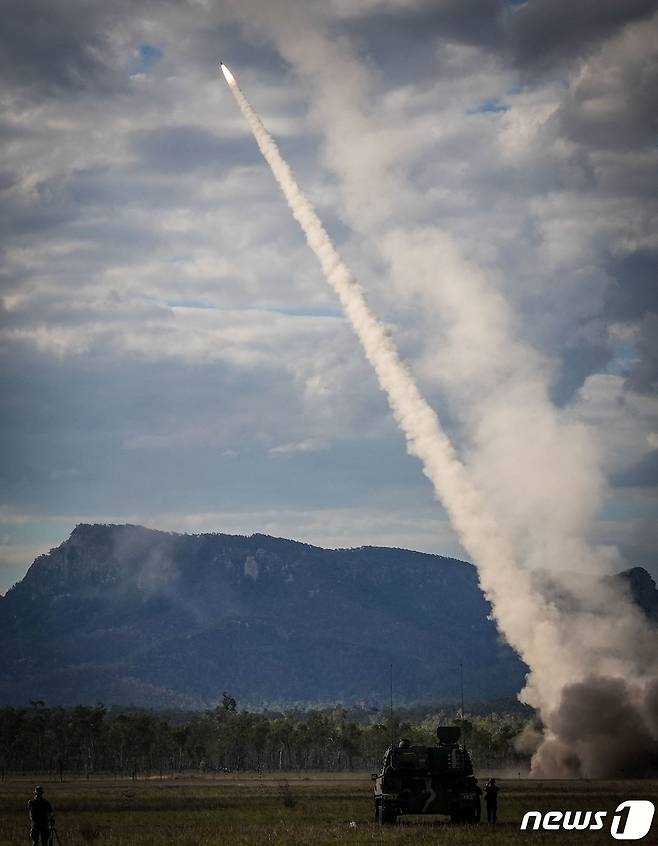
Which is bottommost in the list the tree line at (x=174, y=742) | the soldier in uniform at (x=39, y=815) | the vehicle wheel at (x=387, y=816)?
the soldier in uniform at (x=39, y=815)

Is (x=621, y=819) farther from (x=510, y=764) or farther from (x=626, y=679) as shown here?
(x=510, y=764)

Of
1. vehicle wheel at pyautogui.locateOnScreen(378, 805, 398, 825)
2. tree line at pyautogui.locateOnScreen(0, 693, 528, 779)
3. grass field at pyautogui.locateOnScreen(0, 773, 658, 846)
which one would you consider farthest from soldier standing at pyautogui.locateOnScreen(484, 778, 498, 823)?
tree line at pyautogui.locateOnScreen(0, 693, 528, 779)

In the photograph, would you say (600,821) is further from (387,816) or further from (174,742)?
(174,742)

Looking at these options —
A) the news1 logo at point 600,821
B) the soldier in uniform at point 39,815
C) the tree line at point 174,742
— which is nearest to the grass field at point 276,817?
the news1 logo at point 600,821

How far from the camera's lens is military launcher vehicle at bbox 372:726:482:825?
5038 cm

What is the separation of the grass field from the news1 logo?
0.50 meters

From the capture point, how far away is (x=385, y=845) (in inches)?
1563

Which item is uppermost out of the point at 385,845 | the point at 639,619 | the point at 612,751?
the point at 639,619

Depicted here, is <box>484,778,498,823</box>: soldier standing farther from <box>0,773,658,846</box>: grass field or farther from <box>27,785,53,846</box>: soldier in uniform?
<box>27,785,53,846</box>: soldier in uniform

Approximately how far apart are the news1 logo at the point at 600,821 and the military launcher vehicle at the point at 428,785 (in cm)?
246

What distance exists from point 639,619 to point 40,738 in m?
84.3

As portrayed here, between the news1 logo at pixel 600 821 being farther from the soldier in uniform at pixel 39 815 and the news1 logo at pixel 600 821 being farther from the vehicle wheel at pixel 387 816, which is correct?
the soldier in uniform at pixel 39 815

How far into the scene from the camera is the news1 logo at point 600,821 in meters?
42.8

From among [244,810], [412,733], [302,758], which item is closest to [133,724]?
[302,758]
